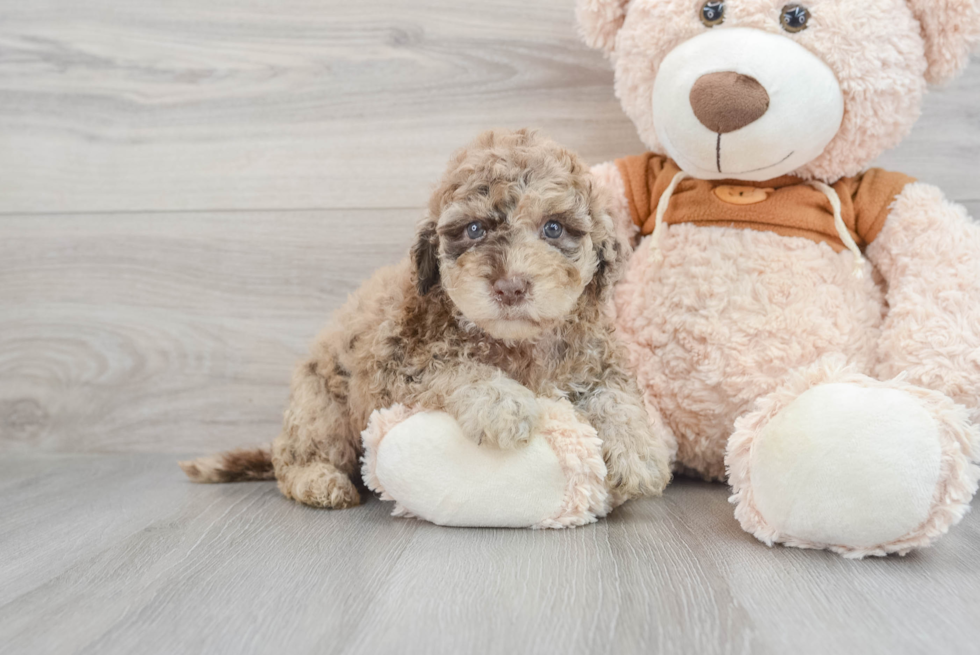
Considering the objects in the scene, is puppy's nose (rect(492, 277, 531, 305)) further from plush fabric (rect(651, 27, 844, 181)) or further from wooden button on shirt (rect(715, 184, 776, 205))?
wooden button on shirt (rect(715, 184, 776, 205))

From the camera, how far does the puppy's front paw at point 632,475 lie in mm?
1244

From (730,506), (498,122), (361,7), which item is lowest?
(730,506)

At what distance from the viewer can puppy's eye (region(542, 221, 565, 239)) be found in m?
1.22

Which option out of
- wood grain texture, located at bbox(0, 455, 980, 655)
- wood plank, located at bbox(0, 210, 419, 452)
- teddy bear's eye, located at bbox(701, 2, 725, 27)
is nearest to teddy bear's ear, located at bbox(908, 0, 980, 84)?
teddy bear's eye, located at bbox(701, 2, 725, 27)

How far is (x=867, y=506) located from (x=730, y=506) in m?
0.34

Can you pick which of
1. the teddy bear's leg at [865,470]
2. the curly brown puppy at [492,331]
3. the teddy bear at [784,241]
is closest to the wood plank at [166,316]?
the curly brown puppy at [492,331]

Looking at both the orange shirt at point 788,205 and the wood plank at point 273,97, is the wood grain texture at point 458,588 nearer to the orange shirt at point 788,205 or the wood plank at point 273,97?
the orange shirt at point 788,205

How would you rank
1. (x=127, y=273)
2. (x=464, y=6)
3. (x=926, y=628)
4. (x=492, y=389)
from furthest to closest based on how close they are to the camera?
(x=127, y=273) < (x=464, y=6) < (x=492, y=389) < (x=926, y=628)

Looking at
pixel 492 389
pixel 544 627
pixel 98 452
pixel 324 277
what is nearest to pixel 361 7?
pixel 324 277

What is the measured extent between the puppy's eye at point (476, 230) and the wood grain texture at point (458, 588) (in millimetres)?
495

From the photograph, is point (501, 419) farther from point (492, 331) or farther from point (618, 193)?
point (618, 193)

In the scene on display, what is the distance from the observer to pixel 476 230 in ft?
3.99

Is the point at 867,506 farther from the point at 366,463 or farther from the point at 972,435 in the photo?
the point at 366,463

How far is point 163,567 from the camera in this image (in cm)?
114
